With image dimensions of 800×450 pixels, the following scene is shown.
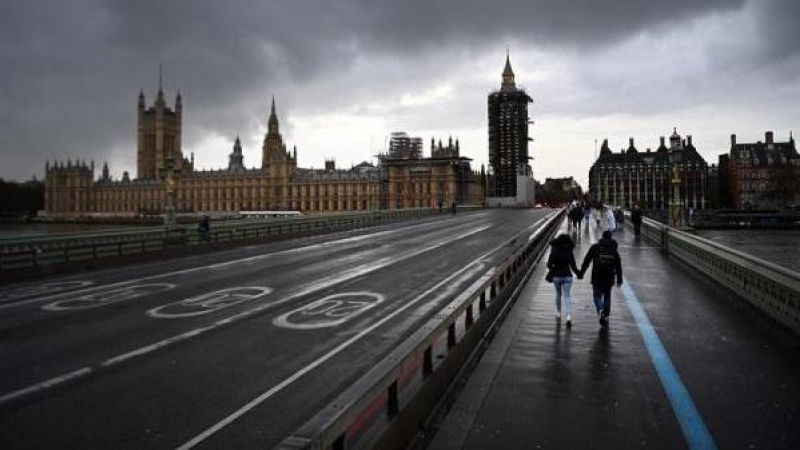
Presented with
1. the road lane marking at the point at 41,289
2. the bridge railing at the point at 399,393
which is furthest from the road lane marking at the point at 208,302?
the bridge railing at the point at 399,393

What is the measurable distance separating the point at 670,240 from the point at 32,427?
24.0 m

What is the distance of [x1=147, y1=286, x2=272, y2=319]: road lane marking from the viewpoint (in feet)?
41.3

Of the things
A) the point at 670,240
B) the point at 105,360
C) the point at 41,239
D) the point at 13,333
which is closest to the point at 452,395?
the point at 105,360

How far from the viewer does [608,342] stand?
31.4ft

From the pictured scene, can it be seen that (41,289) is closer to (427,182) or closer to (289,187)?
(427,182)

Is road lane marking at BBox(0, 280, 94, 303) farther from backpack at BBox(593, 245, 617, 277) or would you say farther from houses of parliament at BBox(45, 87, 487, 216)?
houses of parliament at BBox(45, 87, 487, 216)

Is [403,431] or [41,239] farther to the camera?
[41,239]

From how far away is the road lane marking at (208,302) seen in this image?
41.3 ft

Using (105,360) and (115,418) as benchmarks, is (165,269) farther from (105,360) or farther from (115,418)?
(115,418)

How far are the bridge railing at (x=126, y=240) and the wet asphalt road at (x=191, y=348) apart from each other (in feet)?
6.49

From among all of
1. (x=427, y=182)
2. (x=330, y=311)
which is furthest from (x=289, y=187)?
(x=330, y=311)

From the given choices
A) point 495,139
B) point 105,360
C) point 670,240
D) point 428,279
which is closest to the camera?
point 105,360

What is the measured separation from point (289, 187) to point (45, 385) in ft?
550

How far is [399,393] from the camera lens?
6.32 meters
